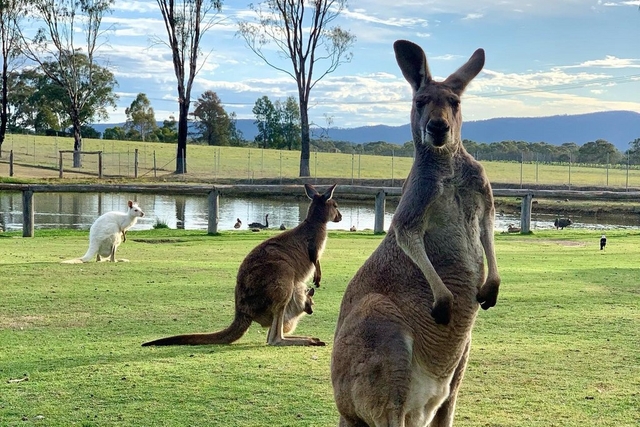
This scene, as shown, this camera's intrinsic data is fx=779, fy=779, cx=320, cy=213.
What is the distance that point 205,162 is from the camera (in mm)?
55500

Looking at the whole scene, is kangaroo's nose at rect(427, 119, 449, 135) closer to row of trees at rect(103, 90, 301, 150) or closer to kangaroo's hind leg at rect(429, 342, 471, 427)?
Answer: kangaroo's hind leg at rect(429, 342, 471, 427)

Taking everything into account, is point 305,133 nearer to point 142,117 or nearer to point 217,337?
point 217,337

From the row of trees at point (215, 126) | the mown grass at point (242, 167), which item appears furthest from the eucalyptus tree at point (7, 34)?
the row of trees at point (215, 126)

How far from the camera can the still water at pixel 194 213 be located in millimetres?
24562

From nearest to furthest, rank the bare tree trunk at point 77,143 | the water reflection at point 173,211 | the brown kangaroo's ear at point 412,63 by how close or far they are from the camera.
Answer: the brown kangaroo's ear at point 412,63 < the water reflection at point 173,211 < the bare tree trunk at point 77,143

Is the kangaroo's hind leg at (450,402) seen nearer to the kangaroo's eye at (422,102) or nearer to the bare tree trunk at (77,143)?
the kangaroo's eye at (422,102)

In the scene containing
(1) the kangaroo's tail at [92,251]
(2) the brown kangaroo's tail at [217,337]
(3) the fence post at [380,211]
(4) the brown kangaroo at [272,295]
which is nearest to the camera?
(2) the brown kangaroo's tail at [217,337]

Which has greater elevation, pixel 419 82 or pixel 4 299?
pixel 419 82

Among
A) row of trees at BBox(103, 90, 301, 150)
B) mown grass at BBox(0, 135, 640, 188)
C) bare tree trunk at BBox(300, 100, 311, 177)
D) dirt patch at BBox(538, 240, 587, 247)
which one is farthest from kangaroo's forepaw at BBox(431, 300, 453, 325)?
row of trees at BBox(103, 90, 301, 150)

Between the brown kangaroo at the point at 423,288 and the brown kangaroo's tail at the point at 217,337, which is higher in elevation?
the brown kangaroo at the point at 423,288

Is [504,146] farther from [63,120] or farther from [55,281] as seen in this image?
[55,281]

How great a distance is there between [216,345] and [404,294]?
123 inches

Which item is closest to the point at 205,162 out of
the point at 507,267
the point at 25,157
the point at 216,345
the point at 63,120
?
the point at 25,157

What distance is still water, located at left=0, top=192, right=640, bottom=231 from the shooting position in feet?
80.6
